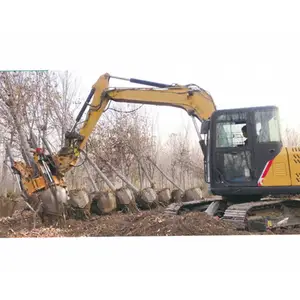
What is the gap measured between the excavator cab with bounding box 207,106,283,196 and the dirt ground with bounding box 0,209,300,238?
0.48 m

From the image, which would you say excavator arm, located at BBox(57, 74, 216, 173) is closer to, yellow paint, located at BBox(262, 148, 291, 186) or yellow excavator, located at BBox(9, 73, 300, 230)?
yellow excavator, located at BBox(9, 73, 300, 230)

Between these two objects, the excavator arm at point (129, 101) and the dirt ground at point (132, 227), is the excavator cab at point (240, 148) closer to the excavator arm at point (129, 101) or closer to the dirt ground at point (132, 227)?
the excavator arm at point (129, 101)

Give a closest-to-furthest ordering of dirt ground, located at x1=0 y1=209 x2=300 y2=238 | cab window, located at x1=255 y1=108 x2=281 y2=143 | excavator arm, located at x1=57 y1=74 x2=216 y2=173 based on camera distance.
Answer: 1. dirt ground, located at x1=0 y1=209 x2=300 y2=238
2. cab window, located at x1=255 y1=108 x2=281 y2=143
3. excavator arm, located at x1=57 y1=74 x2=216 y2=173

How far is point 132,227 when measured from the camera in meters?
4.32

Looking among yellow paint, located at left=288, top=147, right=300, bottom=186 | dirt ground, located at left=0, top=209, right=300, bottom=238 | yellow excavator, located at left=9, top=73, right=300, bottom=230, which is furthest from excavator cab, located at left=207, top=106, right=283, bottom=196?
dirt ground, located at left=0, top=209, right=300, bottom=238

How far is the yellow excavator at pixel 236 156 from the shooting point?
4477 mm

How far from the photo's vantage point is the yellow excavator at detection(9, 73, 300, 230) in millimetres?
4477

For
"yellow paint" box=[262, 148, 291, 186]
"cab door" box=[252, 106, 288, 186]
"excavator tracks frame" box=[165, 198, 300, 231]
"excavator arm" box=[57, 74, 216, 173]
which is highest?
"excavator arm" box=[57, 74, 216, 173]

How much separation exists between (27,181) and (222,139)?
2454mm

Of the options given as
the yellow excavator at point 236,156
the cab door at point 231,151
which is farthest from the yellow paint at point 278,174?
the cab door at point 231,151

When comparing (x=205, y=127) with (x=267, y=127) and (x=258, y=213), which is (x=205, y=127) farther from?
(x=258, y=213)

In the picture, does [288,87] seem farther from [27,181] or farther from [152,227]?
[27,181]

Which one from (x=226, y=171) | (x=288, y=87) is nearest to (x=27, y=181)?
(x=226, y=171)

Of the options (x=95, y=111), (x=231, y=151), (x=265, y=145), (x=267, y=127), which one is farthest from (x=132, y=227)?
(x=267, y=127)
